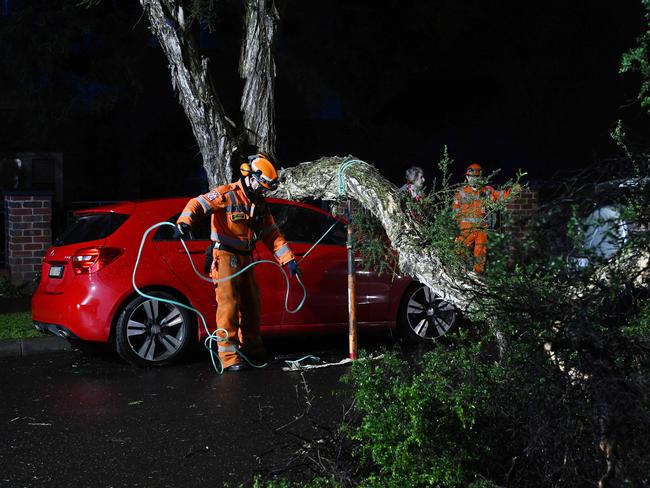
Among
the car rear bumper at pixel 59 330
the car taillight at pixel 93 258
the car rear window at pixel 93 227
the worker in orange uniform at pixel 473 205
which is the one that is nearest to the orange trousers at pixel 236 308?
the car taillight at pixel 93 258

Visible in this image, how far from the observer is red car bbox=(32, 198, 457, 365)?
27.5 ft

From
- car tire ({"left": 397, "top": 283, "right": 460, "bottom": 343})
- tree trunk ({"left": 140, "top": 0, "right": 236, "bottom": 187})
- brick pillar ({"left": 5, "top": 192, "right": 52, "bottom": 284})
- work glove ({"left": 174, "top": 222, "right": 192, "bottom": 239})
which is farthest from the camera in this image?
brick pillar ({"left": 5, "top": 192, "right": 52, "bottom": 284})

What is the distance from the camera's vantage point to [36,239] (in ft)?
44.9

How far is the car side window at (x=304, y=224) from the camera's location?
930 centimetres

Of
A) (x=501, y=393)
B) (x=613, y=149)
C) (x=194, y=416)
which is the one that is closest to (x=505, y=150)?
(x=613, y=149)

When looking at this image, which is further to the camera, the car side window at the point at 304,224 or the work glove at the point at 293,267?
the car side window at the point at 304,224

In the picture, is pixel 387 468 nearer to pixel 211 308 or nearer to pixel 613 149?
pixel 211 308

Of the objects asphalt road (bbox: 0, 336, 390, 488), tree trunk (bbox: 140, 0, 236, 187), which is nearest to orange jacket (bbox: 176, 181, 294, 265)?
asphalt road (bbox: 0, 336, 390, 488)

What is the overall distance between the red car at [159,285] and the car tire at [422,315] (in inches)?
9.9

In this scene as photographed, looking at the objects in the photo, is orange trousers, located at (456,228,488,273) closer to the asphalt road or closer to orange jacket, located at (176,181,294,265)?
the asphalt road

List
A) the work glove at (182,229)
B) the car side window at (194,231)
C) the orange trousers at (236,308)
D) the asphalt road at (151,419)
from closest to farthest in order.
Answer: the asphalt road at (151,419)
the work glove at (182,229)
the orange trousers at (236,308)
the car side window at (194,231)

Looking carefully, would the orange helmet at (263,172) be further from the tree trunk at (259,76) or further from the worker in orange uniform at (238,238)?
the tree trunk at (259,76)

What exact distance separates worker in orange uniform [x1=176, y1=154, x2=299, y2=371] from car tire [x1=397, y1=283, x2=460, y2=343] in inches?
62.9

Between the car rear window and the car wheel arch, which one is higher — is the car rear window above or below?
above
